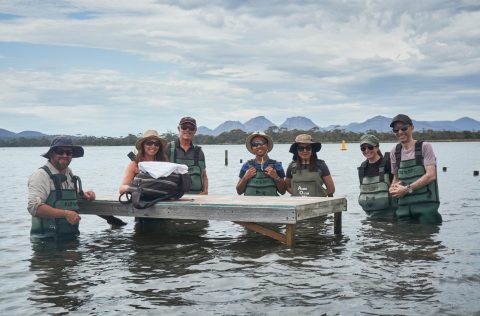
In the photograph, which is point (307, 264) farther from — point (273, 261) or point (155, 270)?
point (155, 270)

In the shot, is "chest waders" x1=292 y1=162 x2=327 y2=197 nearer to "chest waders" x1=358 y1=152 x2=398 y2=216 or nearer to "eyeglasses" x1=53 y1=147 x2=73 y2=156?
"chest waders" x1=358 y1=152 x2=398 y2=216

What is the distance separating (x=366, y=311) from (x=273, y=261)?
3139 millimetres

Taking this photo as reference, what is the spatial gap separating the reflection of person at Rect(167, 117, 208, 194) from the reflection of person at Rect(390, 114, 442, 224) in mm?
4332

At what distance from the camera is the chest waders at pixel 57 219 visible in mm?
11258

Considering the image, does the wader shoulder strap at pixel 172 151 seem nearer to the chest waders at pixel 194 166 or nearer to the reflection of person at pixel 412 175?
the chest waders at pixel 194 166

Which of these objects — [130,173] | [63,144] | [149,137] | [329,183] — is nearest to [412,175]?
[329,183]

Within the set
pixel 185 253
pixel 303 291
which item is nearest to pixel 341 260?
pixel 303 291

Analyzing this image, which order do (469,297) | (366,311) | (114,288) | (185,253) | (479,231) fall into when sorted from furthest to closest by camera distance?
(479,231) → (185,253) → (114,288) → (469,297) → (366,311)

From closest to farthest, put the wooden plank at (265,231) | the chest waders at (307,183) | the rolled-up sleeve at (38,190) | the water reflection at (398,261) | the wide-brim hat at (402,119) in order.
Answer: the water reflection at (398,261) → the rolled-up sleeve at (38,190) → the wooden plank at (265,231) → the wide-brim hat at (402,119) → the chest waders at (307,183)

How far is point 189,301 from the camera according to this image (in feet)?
28.3

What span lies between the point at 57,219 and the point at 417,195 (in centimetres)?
732

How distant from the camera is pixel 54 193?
1125 centimetres

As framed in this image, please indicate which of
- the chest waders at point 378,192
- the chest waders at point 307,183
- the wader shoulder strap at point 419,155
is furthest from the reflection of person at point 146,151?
the wader shoulder strap at point 419,155

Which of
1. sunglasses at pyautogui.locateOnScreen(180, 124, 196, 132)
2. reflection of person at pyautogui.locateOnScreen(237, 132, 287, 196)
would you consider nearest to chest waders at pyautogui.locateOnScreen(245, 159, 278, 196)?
reflection of person at pyautogui.locateOnScreen(237, 132, 287, 196)
